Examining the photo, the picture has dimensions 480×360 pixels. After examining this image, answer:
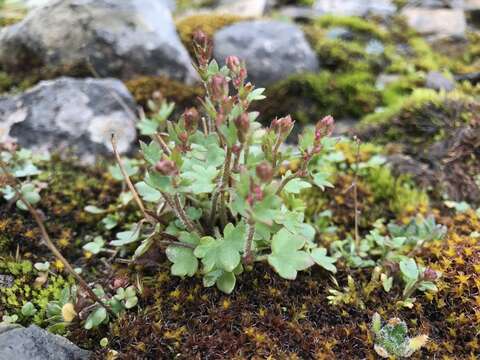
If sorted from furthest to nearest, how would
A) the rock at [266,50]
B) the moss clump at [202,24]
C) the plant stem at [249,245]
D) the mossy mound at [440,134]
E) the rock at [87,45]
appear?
the moss clump at [202,24]
the rock at [266,50]
the rock at [87,45]
the mossy mound at [440,134]
the plant stem at [249,245]

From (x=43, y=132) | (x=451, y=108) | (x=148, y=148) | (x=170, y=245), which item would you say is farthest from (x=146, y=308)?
(x=451, y=108)

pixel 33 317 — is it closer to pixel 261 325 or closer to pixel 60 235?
pixel 60 235

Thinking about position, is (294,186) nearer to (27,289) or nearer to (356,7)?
(27,289)

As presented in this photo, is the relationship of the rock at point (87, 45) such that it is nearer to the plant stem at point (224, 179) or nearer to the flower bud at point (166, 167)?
the plant stem at point (224, 179)

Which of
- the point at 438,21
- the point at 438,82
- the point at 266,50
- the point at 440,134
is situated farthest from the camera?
the point at 438,21

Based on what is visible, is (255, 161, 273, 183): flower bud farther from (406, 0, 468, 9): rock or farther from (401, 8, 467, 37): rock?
(406, 0, 468, 9): rock

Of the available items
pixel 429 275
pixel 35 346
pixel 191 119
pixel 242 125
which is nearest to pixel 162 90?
pixel 191 119

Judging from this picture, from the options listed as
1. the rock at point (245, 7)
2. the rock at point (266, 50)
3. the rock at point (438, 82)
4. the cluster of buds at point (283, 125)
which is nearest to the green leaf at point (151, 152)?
the cluster of buds at point (283, 125)
